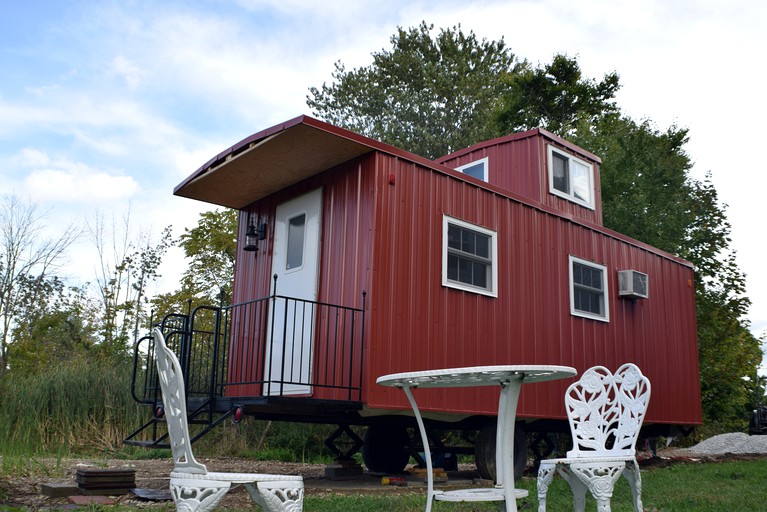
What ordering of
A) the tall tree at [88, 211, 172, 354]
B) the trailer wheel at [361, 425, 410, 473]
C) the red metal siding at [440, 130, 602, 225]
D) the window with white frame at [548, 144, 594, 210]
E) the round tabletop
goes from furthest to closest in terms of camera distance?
the tall tree at [88, 211, 172, 354], the window with white frame at [548, 144, 594, 210], the red metal siding at [440, 130, 602, 225], the trailer wheel at [361, 425, 410, 473], the round tabletop

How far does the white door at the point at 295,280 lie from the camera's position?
6582 millimetres

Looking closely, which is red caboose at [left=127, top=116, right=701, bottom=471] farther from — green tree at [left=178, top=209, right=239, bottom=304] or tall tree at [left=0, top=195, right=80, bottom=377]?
tall tree at [left=0, top=195, right=80, bottom=377]

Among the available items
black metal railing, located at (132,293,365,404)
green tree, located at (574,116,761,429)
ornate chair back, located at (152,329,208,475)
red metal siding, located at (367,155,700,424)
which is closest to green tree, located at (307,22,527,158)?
green tree, located at (574,116,761,429)

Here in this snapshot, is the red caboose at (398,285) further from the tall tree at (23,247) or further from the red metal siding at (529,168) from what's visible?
the tall tree at (23,247)

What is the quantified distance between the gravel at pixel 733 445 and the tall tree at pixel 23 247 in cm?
1473

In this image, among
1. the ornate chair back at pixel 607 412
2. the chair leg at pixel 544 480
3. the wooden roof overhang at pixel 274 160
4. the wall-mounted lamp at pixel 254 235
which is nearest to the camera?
the chair leg at pixel 544 480

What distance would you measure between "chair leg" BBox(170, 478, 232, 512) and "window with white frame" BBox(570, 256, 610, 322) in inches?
246

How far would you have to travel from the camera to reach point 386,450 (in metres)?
8.52

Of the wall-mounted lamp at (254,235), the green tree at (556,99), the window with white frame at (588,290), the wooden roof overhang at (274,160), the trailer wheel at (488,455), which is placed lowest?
the trailer wheel at (488,455)

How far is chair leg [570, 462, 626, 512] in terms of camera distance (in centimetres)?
354

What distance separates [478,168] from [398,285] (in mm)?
4163

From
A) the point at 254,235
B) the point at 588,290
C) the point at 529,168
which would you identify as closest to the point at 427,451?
the point at 254,235

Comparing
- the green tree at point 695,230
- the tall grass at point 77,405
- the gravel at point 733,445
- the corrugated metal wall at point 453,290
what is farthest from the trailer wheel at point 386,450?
the green tree at point 695,230

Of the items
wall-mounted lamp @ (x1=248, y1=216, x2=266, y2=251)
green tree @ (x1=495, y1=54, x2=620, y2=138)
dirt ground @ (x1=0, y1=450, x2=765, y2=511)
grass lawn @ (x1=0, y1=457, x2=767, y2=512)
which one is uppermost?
green tree @ (x1=495, y1=54, x2=620, y2=138)
